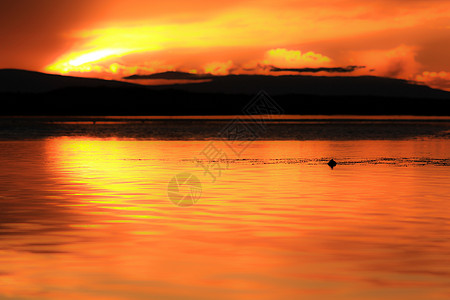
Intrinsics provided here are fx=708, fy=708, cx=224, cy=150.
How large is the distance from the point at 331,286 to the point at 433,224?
21.6 feet

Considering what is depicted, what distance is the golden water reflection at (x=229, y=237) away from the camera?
11.0m

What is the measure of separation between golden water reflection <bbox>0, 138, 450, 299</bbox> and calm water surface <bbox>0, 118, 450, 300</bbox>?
32 millimetres

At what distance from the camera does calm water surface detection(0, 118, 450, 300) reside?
10992 mm

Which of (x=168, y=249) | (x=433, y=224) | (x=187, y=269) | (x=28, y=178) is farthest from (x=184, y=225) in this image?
(x=28, y=178)

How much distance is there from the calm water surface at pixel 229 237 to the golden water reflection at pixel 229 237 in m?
0.03

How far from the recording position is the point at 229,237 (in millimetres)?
14922

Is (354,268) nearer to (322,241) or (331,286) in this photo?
(331,286)

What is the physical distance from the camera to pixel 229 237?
14.9m

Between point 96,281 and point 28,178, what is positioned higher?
point 28,178

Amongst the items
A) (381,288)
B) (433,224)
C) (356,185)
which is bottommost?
(381,288)

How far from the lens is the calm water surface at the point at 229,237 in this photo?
36.1ft

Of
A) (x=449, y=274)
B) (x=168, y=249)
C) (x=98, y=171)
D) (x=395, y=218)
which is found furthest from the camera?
(x=98, y=171)

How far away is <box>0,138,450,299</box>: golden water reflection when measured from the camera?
36.1 ft

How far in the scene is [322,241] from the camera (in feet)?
47.5
